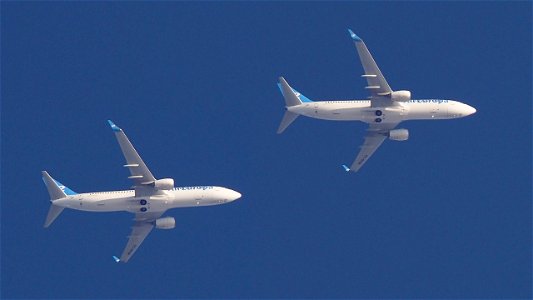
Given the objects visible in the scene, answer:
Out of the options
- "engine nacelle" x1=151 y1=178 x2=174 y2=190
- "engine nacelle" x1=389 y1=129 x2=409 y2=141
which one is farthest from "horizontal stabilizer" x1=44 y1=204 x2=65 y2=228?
"engine nacelle" x1=389 y1=129 x2=409 y2=141

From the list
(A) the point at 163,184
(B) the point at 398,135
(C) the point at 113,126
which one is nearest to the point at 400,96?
(B) the point at 398,135

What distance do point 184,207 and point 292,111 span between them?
14.8 metres

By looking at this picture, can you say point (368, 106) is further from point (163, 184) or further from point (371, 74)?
point (163, 184)

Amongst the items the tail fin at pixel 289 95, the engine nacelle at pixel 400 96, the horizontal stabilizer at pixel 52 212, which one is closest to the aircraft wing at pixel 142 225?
the horizontal stabilizer at pixel 52 212

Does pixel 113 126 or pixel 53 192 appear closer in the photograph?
pixel 113 126

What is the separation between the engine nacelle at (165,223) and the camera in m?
197

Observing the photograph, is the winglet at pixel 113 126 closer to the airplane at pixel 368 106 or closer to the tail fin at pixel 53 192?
Answer: the tail fin at pixel 53 192

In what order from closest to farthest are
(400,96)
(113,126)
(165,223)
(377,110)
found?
1. (113,126)
2. (400,96)
3. (377,110)
4. (165,223)

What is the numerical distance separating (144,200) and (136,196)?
904mm

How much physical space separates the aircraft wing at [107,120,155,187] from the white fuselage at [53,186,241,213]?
75.0 inches

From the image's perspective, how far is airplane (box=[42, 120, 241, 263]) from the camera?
19150cm

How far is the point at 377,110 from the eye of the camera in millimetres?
195750

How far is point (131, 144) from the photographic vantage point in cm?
18975

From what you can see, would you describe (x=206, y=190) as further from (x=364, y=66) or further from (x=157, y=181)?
(x=364, y=66)
